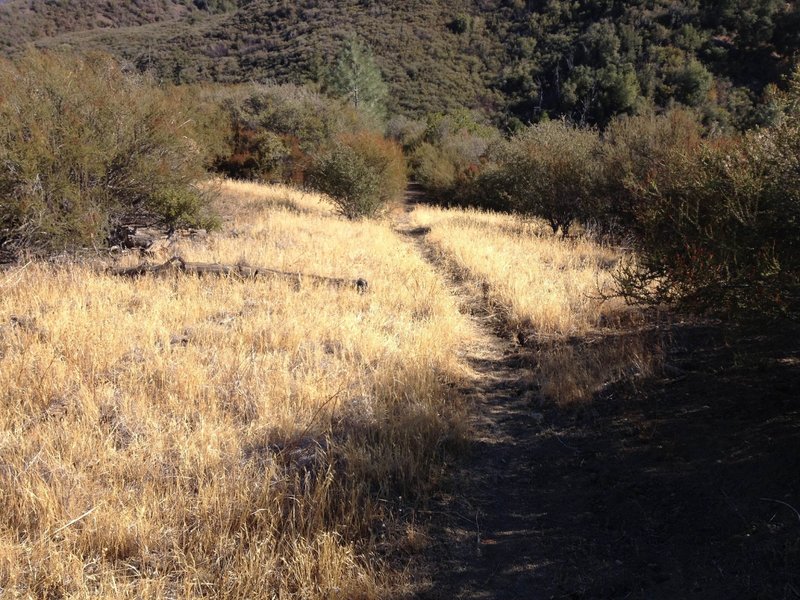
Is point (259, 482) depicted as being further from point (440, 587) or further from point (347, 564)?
point (440, 587)

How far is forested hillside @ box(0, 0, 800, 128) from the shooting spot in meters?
40.2

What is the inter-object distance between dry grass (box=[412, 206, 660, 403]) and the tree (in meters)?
37.8

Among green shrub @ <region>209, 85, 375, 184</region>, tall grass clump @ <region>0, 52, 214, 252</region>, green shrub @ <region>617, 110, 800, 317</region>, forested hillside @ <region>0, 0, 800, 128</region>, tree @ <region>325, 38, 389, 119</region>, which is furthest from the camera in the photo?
tree @ <region>325, 38, 389, 119</region>

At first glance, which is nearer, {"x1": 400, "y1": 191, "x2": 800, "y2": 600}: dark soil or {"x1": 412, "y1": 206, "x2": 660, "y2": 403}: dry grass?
{"x1": 400, "y1": 191, "x2": 800, "y2": 600}: dark soil

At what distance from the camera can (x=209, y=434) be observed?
3.33 meters

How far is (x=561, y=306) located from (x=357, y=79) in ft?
152

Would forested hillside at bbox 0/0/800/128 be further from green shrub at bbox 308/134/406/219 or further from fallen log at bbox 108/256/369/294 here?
fallen log at bbox 108/256/369/294

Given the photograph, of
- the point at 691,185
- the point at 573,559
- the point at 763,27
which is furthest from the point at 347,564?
the point at 763,27

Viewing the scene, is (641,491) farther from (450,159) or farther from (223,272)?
(450,159)

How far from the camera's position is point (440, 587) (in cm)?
245

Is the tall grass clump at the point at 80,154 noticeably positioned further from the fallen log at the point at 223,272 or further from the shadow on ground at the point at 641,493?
the shadow on ground at the point at 641,493

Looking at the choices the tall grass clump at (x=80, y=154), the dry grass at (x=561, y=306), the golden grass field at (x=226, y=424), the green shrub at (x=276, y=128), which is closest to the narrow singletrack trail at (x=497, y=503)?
the golden grass field at (x=226, y=424)

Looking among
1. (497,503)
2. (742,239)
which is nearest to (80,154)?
(497,503)

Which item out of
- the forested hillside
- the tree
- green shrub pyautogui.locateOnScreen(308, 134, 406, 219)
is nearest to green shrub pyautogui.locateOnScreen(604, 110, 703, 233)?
green shrub pyautogui.locateOnScreen(308, 134, 406, 219)
